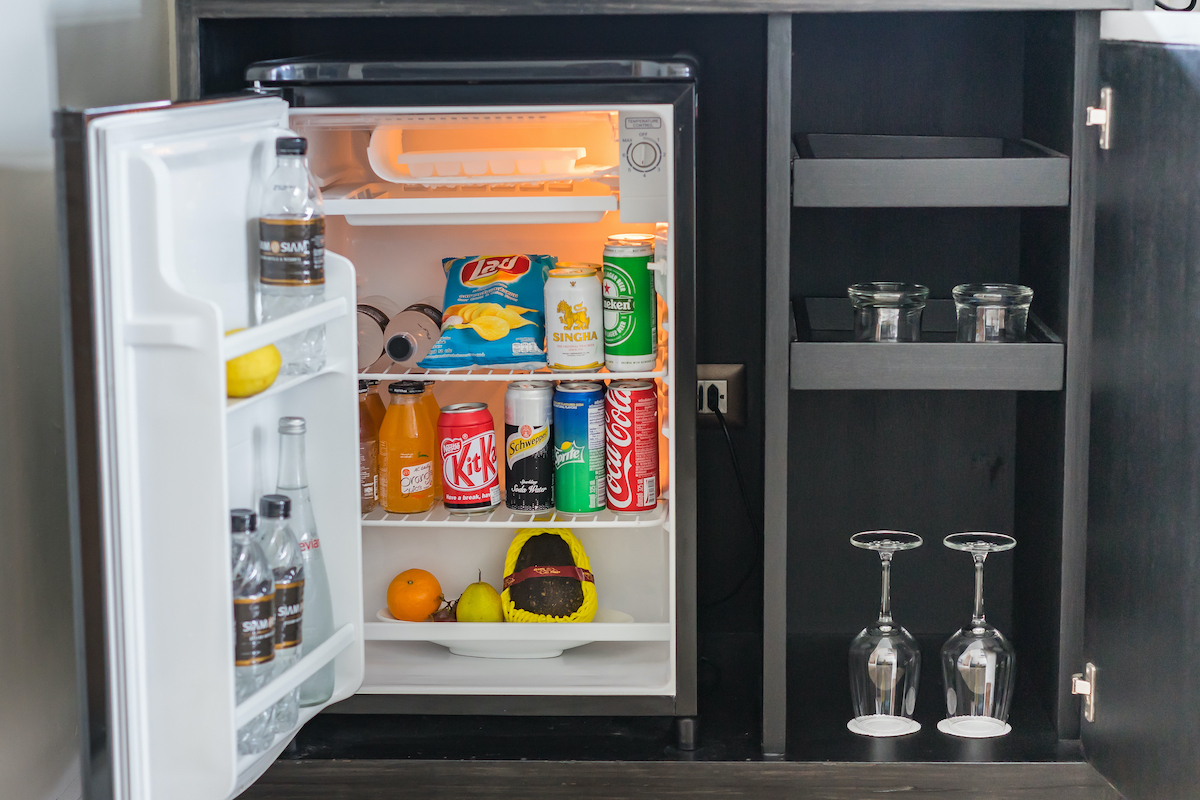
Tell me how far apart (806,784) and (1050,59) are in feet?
3.81

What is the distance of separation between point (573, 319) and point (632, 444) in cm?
22

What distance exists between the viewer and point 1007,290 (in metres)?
1.68

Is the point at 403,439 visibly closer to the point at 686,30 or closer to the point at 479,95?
the point at 479,95

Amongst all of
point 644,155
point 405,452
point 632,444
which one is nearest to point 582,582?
point 632,444

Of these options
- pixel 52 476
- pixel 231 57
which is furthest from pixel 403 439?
pixel 231 57

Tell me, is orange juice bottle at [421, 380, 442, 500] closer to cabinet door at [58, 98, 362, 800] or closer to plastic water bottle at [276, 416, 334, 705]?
plastic water bottle at [276, 416, 334, 705]

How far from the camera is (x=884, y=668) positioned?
1.78 metres

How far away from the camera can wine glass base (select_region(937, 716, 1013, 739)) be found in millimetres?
1770

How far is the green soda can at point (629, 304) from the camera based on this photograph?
1.76 m

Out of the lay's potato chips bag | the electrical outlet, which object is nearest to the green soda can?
the lay's potato chips bag

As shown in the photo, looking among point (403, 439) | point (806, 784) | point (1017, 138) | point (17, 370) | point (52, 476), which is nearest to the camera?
point (17, 370)

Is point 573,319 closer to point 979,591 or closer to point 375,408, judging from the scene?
point 375,408

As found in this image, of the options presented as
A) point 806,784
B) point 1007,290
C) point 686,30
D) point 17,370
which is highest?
point 686,30

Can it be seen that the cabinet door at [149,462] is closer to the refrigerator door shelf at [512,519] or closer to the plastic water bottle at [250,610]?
the plastic water bottle at [250,610]
